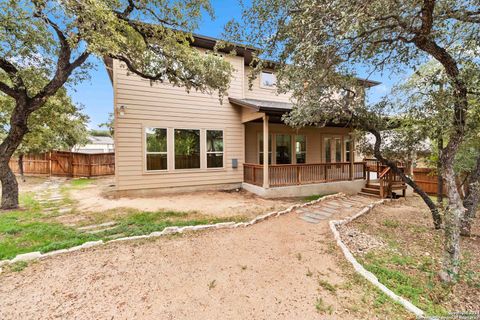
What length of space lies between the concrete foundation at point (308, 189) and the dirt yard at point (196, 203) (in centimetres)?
39

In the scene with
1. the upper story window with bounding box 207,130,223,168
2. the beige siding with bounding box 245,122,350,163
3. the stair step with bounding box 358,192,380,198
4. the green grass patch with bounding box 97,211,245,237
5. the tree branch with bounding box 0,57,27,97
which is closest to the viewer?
the green grass patch with bounding box 97,211,245,237

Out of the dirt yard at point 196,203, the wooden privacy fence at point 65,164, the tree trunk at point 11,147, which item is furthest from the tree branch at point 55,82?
the wooden privacy fence at point 65,164

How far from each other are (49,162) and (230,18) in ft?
52.1

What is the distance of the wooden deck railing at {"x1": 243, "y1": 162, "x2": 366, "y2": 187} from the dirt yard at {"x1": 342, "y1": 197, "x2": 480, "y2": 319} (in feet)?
9.33

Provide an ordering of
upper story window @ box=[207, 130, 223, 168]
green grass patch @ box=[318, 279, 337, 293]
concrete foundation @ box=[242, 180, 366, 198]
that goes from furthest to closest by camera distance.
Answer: upper story window @ box=[207, 130, 223, 168] → concrete foundation @ box=[242, 180, 366, 198] → green grass patch @ box=[318, 279, 337, 293]

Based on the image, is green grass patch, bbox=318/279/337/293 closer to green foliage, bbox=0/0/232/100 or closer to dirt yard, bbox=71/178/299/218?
dirt yard, bbox=71/178/299/218

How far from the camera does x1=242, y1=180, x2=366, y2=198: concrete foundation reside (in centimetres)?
852

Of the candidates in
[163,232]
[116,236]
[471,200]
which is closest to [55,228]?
[116,236]

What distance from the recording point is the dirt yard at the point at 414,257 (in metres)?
2.89

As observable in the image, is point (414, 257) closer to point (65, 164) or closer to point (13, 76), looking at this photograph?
point (13, 76)

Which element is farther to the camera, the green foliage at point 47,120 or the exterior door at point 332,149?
the exterior door at point 332,149

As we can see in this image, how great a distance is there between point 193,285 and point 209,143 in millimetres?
7133

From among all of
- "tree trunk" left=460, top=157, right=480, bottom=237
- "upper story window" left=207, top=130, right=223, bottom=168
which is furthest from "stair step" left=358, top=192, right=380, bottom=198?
"upper story window" left=207, top=130, right=223, bottom=168

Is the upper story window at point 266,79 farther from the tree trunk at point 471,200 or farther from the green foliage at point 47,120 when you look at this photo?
the green foliage at point 47,120
